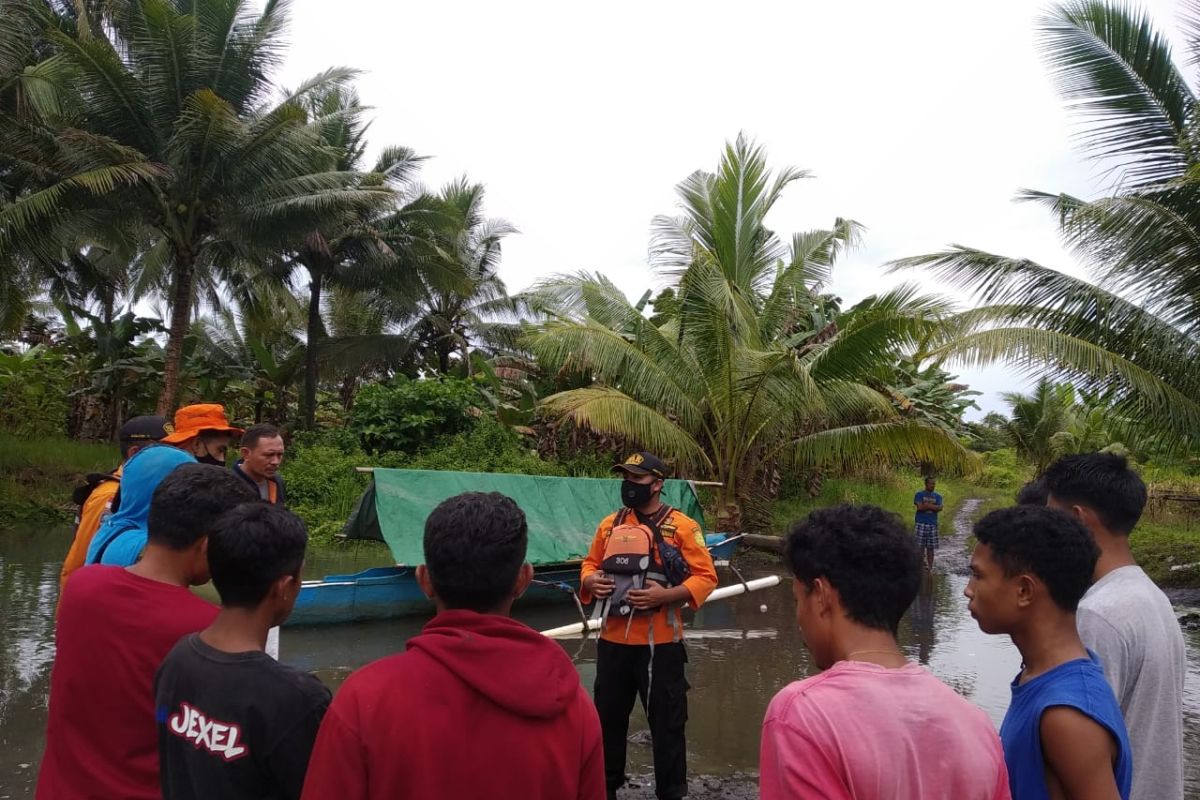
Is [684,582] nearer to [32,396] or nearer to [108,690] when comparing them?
[108,690]

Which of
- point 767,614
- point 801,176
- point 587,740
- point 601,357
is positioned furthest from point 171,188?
point 587,740

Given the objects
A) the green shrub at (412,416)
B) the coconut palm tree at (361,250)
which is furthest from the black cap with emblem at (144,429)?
the coconut palm tree at (361,250)

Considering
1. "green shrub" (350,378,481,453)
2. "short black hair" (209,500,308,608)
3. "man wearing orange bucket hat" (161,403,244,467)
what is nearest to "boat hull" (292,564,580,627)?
"man wearing orange bucket hat" (161,403,244,467)

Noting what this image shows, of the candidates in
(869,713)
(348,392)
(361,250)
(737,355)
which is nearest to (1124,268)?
(737,355)

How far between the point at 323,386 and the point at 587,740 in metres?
28.3

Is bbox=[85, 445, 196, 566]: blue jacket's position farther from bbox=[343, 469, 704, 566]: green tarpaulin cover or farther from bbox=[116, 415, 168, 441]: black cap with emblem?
bbox=[343, 469, 704, 566]: green tarpaulin cover

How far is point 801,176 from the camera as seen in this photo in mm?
15156

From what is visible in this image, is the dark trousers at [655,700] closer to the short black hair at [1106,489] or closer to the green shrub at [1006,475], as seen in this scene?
the short black hair at [1106,489]

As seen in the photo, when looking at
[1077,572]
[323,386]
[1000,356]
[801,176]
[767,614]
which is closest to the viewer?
[1077,572]

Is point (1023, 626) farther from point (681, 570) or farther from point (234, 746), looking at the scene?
point (681, 570)

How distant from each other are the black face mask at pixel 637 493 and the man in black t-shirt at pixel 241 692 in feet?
9.29

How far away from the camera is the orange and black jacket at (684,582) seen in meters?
4.47

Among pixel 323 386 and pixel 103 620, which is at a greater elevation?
pixel 323 386

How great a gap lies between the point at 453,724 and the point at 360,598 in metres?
7.52
